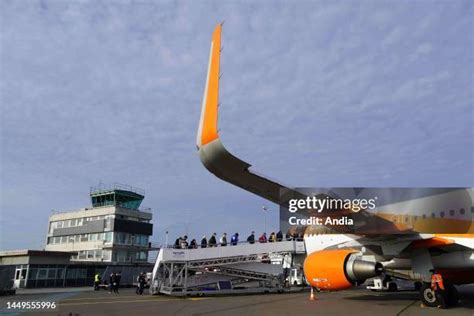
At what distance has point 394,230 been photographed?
15195 millimetres

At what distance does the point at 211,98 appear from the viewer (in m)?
10.1

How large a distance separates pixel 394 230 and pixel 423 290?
2158mm

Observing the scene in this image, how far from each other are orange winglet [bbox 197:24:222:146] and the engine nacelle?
7743 mm

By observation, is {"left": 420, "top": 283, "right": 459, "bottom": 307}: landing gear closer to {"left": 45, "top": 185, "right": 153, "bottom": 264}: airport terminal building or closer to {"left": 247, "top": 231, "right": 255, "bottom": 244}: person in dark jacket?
{"left": 247, "top": 231, "right": 255, "bottom": 244}: person in dark jacket

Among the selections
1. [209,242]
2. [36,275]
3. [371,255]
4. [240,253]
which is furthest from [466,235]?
[36,275]

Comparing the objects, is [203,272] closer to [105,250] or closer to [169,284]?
[169,284]

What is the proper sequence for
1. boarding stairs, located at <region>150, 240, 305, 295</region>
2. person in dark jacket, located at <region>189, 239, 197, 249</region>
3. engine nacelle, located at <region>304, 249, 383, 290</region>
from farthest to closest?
person in dark jacket, located at <region>189, 239, 197, 249</region> < boarding stairs, located at <region>150, 240, 305, 295</region> < engine nacelle, located at <region>304, 249, 383, 290</region>

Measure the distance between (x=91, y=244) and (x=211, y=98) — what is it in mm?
52362

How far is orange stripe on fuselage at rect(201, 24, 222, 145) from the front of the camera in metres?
9.62

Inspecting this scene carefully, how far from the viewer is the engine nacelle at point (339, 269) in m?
14.5

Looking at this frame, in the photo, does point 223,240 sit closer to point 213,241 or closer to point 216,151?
point 213,241

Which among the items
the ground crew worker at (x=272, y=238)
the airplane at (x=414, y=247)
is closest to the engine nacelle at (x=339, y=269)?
the airplane at (x=414, y=247)

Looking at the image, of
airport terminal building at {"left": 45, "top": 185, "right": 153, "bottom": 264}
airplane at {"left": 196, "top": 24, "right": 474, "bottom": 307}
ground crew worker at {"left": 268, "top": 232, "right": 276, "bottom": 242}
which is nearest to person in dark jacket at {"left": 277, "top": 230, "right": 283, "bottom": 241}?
ground crew worker at {"left": 268, "top": 232, "right": 276, "bottom": 242}
